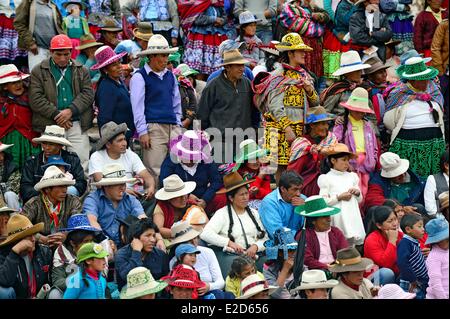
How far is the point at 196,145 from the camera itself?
15.3 metres

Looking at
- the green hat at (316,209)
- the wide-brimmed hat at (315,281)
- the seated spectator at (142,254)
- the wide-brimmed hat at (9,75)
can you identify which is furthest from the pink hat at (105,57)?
the wide-brimmed hat at (315,281)

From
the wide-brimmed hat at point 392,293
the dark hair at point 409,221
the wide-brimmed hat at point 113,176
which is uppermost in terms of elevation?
the wide-brimmed hat at point 113,176

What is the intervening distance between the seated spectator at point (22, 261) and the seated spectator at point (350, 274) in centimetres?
262

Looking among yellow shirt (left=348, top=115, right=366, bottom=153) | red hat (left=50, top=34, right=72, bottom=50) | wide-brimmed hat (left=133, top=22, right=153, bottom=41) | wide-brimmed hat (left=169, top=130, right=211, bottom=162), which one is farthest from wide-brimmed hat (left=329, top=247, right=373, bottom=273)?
wide-brimmed hat (left=133, top=22, right=153, bottom=41)

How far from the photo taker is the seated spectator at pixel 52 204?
14156mm

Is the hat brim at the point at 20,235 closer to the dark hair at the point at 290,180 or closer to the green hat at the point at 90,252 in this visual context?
the green hat at the point at 90,252

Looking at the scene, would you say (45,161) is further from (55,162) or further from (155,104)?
(155,104)

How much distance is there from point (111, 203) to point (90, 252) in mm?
1579

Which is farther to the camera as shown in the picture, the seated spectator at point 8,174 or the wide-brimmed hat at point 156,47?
the wide-brimmed hat at point 156,47

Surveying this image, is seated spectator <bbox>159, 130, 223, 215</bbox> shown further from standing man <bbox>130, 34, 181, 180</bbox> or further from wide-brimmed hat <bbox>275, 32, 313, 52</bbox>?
wide-brimmed hat <bbox>275, 32, 313, 52</bbox>

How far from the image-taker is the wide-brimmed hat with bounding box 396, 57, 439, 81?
16.4 metres

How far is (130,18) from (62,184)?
551 cm
